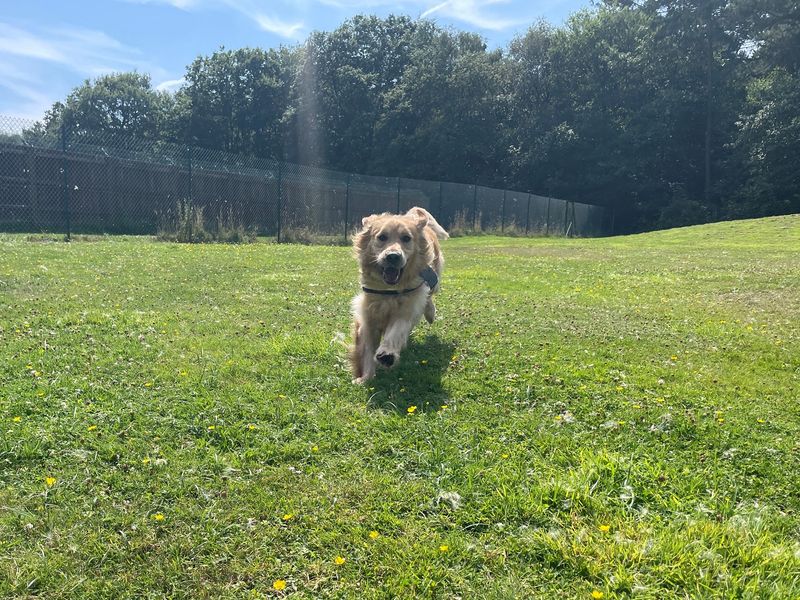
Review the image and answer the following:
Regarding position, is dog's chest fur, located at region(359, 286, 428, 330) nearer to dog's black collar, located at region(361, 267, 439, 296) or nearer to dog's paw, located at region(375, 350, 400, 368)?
dog's black collar, located at region(361, 267, 439, 296)

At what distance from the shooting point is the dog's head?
473cm

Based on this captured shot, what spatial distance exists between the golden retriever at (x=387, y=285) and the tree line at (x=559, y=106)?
37983mm

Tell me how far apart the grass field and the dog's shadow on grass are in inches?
1.1

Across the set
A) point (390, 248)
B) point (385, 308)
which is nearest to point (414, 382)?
point (385, 308)

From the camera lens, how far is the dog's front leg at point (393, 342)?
14.3ft

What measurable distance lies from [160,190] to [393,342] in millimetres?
18336

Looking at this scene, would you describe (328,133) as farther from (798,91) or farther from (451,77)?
Result: (798,91)

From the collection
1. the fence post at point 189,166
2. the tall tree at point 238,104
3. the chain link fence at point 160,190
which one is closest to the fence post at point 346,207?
the chain link fence at point 160,190

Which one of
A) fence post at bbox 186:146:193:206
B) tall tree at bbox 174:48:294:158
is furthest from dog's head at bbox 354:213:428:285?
tall tree at bbox 174:48:294:158

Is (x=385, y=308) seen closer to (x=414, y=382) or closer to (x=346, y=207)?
(x=414, y=382)

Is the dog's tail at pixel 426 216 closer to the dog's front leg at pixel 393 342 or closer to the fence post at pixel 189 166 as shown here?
the dog's front leg at pixel 393 342

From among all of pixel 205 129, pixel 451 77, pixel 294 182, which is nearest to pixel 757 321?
pixel 294 182

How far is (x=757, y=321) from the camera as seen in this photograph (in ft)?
20.9

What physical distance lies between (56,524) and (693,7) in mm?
47304
